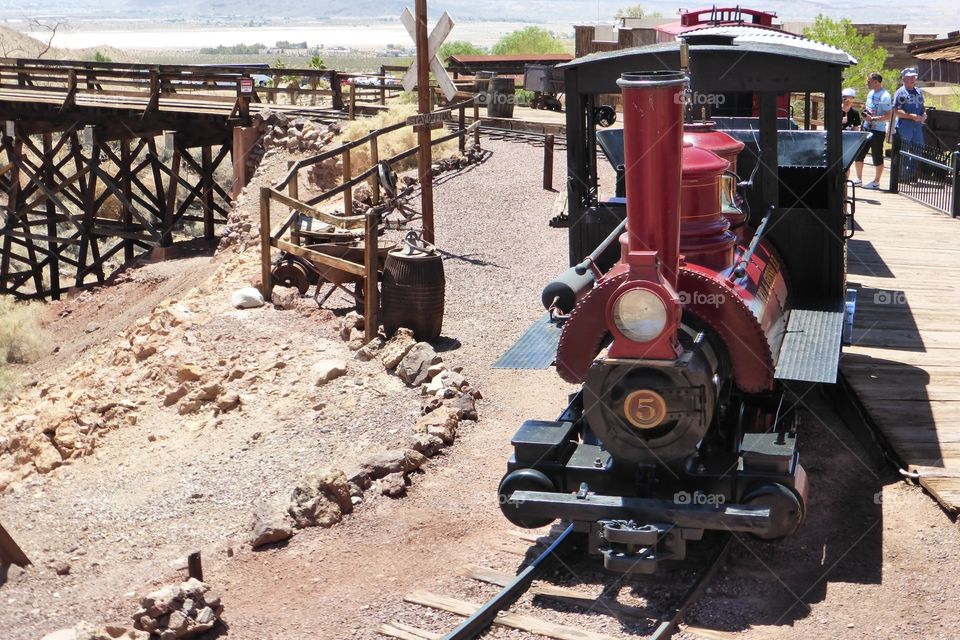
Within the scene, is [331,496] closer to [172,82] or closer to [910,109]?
[910,109]

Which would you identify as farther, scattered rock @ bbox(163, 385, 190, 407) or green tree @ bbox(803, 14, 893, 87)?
green tree @ bbox(803, 14, 893, 87)

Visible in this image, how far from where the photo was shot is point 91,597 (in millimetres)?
6805

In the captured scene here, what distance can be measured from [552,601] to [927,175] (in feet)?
39.5

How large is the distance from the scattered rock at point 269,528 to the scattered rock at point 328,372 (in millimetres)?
2869

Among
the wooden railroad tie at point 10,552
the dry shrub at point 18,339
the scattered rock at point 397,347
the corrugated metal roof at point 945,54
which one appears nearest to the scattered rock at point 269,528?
the wooden railroad tie at point 10,552

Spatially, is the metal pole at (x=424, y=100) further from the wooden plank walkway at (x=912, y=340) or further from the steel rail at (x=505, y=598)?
the steel rail at (x=505, y=598)

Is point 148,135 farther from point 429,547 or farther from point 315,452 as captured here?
point 429,547

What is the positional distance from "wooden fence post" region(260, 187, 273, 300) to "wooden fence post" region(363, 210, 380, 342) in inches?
85.7

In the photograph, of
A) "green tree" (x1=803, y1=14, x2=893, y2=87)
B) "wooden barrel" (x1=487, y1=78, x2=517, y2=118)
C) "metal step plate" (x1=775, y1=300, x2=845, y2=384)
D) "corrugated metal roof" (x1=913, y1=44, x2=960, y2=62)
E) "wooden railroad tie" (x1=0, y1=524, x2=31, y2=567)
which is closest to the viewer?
"metal step plate" (x1=775, y1=300, x2=845, y2=384)

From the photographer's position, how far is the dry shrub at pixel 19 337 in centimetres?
1747

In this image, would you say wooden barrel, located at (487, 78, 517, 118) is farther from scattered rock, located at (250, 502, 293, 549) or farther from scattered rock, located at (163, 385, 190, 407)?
scattered rock, located at (250, 502, 293, 549)

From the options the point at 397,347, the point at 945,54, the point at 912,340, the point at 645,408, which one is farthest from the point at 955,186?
the point at 645,408

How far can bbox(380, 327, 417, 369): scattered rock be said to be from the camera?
9.86 meters

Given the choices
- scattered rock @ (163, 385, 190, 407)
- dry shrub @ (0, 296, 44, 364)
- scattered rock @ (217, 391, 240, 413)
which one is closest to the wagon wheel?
scattered rock @ (163, 385, 190, 407)
